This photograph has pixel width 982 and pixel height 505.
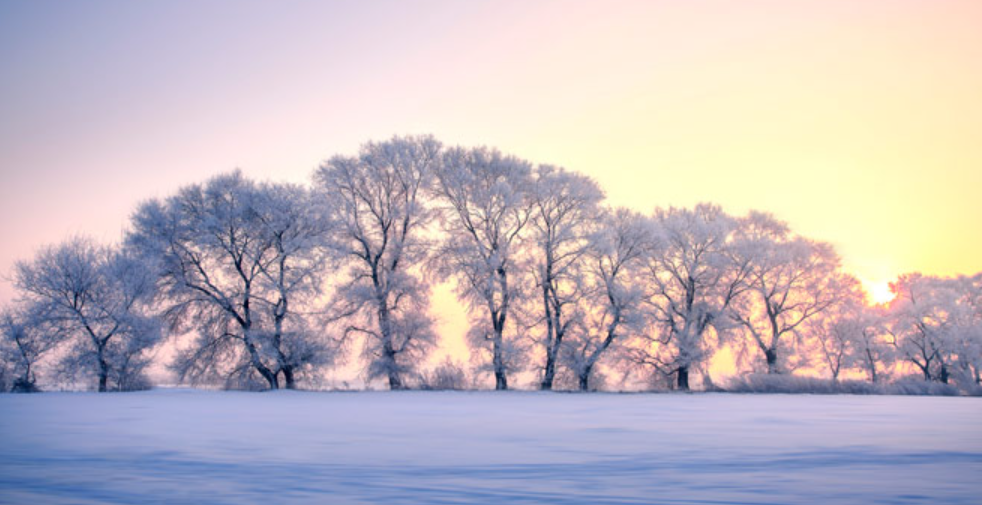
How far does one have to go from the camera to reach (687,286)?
30.6 metres

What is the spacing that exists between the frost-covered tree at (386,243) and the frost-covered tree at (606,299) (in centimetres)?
678

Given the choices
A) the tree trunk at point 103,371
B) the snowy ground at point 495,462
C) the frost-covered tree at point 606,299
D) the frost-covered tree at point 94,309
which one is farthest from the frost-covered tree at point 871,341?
the tree trunk at point 103,371

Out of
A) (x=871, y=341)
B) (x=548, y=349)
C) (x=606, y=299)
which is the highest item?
(x=606, y=299)

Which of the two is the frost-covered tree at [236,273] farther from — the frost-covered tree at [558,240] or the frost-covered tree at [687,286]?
the frost-covered tree at [687,286]

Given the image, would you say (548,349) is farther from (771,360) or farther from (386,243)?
(771,360)

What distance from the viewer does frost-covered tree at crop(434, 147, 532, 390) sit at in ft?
86.4

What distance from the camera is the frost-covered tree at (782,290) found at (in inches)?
1242

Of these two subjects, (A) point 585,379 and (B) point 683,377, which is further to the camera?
(B) point 683,377

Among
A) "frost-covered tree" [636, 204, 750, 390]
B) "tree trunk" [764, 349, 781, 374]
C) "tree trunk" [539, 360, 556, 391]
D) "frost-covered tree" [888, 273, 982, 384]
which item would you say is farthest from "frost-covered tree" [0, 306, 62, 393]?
"frost-covered tree" [888, 273, 982, 384]

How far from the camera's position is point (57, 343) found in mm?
24391

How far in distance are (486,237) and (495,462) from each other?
2229cm

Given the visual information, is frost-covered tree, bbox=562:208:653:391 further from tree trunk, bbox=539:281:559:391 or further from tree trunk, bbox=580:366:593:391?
tree trunk, bbox=539:281:559:391

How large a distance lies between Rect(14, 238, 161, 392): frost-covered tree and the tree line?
0.19 feet

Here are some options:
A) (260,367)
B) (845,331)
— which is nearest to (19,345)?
(260,367)
